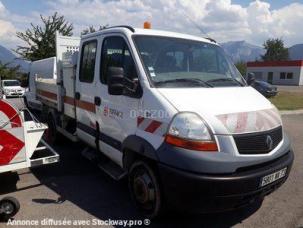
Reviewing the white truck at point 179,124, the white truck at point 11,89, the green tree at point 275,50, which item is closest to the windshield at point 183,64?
the white truck at point 179,124

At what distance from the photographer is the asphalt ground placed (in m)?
4.32

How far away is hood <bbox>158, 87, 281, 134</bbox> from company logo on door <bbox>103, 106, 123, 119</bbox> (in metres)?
0.91

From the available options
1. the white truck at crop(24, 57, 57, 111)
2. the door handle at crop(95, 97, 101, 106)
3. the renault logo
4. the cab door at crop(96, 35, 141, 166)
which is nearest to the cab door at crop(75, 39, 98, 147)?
the door handle at crop(95, 97, 101, 106)

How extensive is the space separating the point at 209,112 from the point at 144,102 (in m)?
0.84

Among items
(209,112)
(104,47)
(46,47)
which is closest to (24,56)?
(46,47)

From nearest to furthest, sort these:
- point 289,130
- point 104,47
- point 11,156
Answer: point 11,156 < point 104,47 < point 289,130

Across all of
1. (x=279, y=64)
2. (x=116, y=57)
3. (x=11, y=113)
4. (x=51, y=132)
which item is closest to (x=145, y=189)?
(x=116, y=57)

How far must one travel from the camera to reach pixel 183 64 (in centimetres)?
461

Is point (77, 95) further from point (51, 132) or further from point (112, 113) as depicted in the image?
point (51, 132)

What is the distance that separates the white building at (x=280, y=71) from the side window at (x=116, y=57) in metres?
55.0

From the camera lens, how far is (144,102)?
4105 millimetres

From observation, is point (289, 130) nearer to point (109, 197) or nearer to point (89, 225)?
point (109, 197)

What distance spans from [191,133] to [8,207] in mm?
2479

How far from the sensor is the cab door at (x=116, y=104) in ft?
14.4
